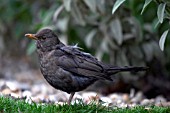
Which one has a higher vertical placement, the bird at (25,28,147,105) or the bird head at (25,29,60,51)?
the bird head at (25,29,60,51)

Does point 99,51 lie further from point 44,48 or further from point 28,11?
point 44,48

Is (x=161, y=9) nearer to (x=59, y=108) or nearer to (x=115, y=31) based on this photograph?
(x=59, y=108)

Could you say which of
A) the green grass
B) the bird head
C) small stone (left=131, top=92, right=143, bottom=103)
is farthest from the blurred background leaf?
the green grass

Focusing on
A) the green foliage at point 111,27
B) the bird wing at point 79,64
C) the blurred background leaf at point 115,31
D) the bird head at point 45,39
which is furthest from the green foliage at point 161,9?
the green foliage at point 111,27

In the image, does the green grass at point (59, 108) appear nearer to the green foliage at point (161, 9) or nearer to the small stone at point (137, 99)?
the green foliage at point (161, 9)

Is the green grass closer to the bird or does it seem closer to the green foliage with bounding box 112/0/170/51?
the bird

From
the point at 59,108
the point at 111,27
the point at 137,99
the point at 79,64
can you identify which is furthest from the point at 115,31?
the point at 59,108
